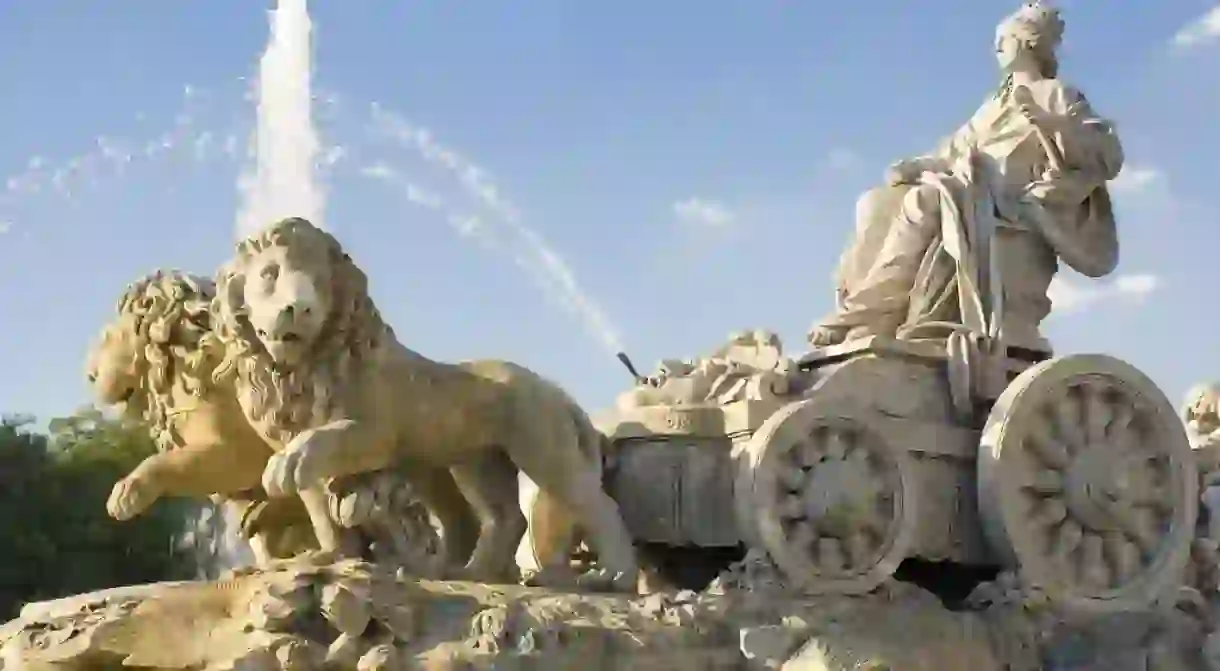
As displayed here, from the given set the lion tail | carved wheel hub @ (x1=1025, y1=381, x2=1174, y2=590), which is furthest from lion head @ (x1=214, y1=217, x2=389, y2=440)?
carved wheel hub @ (x1=1025, y1=381, x2=1174, y2=590)

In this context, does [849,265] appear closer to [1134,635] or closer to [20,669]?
[1134,635]

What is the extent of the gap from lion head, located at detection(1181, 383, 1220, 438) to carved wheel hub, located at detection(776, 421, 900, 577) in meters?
3.32

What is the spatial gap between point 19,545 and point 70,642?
13690mm

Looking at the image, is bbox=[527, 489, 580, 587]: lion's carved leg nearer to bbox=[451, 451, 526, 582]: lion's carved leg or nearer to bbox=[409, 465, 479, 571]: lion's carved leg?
bbox=[451, 451, 526, 582]: lion's carved leg

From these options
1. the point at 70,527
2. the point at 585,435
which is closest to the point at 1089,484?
the point at 585,435

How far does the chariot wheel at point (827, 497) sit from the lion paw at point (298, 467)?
5.40ft

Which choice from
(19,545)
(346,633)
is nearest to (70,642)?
(346,633)

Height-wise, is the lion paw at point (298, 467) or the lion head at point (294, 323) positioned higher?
the lion head at point (294, 323)

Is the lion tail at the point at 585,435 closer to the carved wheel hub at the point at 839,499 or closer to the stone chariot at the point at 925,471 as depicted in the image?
the stone chariot at the point at 925,471

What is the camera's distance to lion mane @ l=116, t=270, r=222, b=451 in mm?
6082

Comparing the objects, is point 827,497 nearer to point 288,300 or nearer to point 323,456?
point 323,456

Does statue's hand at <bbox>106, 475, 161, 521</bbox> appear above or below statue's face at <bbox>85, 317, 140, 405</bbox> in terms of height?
below

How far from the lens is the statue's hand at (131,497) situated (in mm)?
5922

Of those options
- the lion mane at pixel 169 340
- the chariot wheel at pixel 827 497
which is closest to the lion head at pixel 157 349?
the lion mane at pixel 169 340
